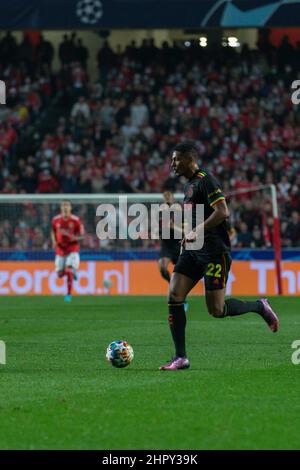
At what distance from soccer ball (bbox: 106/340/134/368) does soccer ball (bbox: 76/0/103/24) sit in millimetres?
21435

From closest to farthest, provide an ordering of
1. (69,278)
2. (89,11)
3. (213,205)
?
(213,205) → (69,278) → (89,11)

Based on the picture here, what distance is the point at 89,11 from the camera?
102 feet

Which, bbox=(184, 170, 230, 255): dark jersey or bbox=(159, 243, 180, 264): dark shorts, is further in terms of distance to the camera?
bbox=(159, 243, 180, 264): dark shorts

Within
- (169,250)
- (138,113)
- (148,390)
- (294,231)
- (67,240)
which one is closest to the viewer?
(148,390)

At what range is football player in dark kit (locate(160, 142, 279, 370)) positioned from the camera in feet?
35.7

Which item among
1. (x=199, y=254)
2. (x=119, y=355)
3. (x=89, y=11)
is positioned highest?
(x=89, y=11)

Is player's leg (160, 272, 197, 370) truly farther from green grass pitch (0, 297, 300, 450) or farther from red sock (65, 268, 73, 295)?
red sock (65, 268, 73, 295)

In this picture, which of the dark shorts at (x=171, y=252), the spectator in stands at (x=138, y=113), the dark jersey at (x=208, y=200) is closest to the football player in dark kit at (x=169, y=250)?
the dark shorts at (x=171, y=252)

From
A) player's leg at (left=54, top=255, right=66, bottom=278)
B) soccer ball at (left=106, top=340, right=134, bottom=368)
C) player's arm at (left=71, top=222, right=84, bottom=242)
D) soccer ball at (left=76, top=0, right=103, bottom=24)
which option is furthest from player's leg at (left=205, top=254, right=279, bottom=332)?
soccer ball at (left=76, top=0, right=103, bottom=24)

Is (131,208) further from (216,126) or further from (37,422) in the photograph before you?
(37,422)

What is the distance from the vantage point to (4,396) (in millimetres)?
8891

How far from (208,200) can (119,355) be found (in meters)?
1.84

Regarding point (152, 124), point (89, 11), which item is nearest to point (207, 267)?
point (89, 11)

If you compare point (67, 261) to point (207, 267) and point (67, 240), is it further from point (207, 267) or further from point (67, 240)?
point (207, 267)
